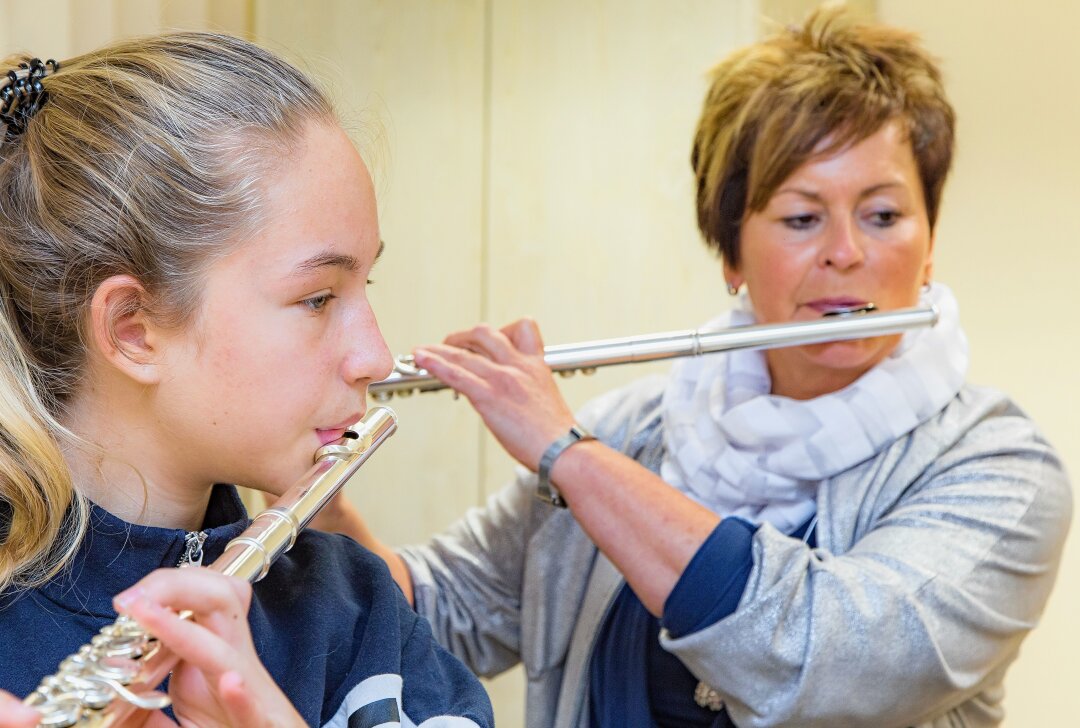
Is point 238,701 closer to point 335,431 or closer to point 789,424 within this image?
point 335,431

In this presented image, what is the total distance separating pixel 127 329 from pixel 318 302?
0.14 metres

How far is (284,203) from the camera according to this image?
0.92 meters

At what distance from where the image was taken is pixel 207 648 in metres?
0.68

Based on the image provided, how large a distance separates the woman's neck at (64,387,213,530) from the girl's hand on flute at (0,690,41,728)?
306 mm

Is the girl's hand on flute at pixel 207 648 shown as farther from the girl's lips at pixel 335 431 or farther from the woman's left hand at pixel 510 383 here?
the woman's left hand at pixel 510 383

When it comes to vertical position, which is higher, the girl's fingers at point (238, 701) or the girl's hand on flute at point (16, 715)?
the girl's hand on flute at point (16, 715)

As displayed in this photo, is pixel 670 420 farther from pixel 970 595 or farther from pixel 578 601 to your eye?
pixel 970 595

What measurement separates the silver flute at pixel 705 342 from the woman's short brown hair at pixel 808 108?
0.18m

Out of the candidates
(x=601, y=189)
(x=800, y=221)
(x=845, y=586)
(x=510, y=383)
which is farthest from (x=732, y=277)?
(x=601, y=189)

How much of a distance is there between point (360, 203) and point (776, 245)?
69 centimetres

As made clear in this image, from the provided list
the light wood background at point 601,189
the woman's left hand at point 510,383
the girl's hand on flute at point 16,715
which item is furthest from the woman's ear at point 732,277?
the girl's hand on flute at point 16,715

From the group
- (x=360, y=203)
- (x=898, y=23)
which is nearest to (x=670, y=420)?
(x=360, y=203)

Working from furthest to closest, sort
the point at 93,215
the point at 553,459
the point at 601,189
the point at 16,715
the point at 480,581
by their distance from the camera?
the point at 601,189 → the point at 480,581 → the point at 553,459 → the point at 93,215 → the point at 16,715

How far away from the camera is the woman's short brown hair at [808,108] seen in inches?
57.5
